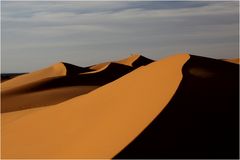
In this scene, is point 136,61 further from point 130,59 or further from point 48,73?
point 48,73

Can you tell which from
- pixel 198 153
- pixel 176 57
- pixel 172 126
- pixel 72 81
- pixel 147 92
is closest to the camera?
pixel 198 153

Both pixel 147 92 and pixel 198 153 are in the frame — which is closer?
pixel 198 153

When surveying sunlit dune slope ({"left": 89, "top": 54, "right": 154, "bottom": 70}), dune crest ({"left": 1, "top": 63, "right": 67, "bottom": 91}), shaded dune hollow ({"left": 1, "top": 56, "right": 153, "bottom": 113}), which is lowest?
dune crest ({"left": 1, "top": 63, "right": 67, "bottom": 91})

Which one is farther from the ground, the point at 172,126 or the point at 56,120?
the point at 172,126

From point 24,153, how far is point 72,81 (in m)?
20.5

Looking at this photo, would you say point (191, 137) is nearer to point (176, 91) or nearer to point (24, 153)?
point (176, 91)

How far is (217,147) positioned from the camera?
667 centimetres

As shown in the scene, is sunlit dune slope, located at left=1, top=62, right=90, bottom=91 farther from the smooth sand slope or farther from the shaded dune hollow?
the smooth sand slope

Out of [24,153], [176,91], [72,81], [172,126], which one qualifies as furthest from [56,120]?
[72,81]

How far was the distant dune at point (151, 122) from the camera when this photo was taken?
6570 millimetres

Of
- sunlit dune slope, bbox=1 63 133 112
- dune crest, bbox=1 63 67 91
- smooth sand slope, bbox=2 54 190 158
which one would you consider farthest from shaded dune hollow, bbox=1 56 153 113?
smooth sand slope, bbox=2 54 190 158

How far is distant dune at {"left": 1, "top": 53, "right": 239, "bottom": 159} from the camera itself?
21.6 feet

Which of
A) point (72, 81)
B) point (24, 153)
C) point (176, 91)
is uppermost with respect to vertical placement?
point (176, 91)

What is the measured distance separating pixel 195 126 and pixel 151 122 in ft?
2.42
